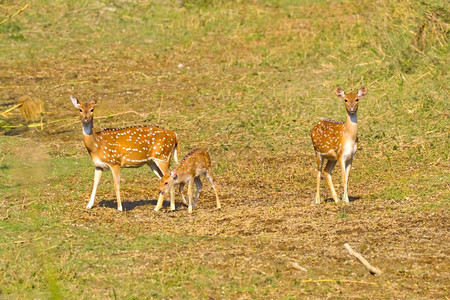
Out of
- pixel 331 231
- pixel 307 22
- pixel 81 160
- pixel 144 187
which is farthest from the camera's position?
pixel 307 22

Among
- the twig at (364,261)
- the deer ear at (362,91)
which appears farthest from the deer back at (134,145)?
the twig at (364,261)

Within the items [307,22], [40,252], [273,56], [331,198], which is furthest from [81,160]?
[307,22]

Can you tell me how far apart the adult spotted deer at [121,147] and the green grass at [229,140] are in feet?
2.28

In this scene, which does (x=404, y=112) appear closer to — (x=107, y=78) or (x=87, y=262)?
(x=107, y=78)

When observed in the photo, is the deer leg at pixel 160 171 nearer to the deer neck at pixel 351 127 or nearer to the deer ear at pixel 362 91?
the deer neck at pixel 351 127

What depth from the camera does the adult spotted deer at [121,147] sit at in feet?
45.7

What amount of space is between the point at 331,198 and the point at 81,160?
532 cm

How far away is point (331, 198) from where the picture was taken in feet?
47.4

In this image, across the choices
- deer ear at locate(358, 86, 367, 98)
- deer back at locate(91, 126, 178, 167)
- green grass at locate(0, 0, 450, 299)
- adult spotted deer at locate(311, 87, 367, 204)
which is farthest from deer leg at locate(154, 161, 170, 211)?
deer ear at locate(358, 86, 367, 98)

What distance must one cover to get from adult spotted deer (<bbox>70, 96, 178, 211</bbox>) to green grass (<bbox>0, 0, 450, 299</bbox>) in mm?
694

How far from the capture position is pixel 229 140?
1825 centimetres

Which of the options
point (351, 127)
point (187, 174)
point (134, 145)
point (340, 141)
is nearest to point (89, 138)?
point (134, 145)

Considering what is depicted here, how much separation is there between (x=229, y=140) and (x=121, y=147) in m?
4.59

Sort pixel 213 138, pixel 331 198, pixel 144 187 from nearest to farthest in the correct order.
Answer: pixel 331 198 → pixel 144 187 → pixel 213 138
